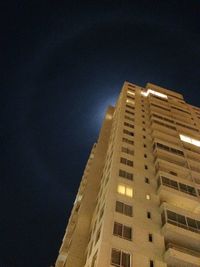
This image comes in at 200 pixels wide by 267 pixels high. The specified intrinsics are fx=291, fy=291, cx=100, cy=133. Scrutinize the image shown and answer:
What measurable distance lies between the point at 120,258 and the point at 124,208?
637 cm

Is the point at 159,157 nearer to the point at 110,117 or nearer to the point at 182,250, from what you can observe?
the point at 182,250

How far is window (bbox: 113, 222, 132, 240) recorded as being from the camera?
25000mm

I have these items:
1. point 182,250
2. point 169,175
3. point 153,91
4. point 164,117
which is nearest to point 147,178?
point 169,175

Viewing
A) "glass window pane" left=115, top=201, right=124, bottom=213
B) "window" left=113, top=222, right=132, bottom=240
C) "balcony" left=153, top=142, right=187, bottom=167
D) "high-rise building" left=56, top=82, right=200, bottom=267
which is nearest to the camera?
"high-rise building" left=56, top=82, right=200, bottom=267

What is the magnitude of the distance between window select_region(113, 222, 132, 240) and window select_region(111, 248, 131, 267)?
189 cm

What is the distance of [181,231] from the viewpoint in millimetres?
26578

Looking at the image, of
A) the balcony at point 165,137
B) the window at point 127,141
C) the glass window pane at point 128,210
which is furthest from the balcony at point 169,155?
the glass window pane at point 128,210

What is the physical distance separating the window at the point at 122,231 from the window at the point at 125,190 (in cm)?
464

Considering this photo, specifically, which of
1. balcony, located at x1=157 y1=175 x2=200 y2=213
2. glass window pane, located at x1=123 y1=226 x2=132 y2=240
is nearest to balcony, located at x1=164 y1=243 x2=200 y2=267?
glass window pane, located at x1=123 y1=226 x2=132 y2=240

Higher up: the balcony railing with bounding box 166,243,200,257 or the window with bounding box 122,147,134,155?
the window with bounding box 122,147,134,155

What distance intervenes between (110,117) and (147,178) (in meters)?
34.5

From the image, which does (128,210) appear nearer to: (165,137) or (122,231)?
(122,231)

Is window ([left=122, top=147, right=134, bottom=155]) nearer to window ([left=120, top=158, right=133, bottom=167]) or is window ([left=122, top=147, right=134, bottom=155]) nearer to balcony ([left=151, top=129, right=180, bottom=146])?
window ([left=120, top=158, right=133, bottom=167])

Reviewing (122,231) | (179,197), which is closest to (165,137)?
(179,197)
